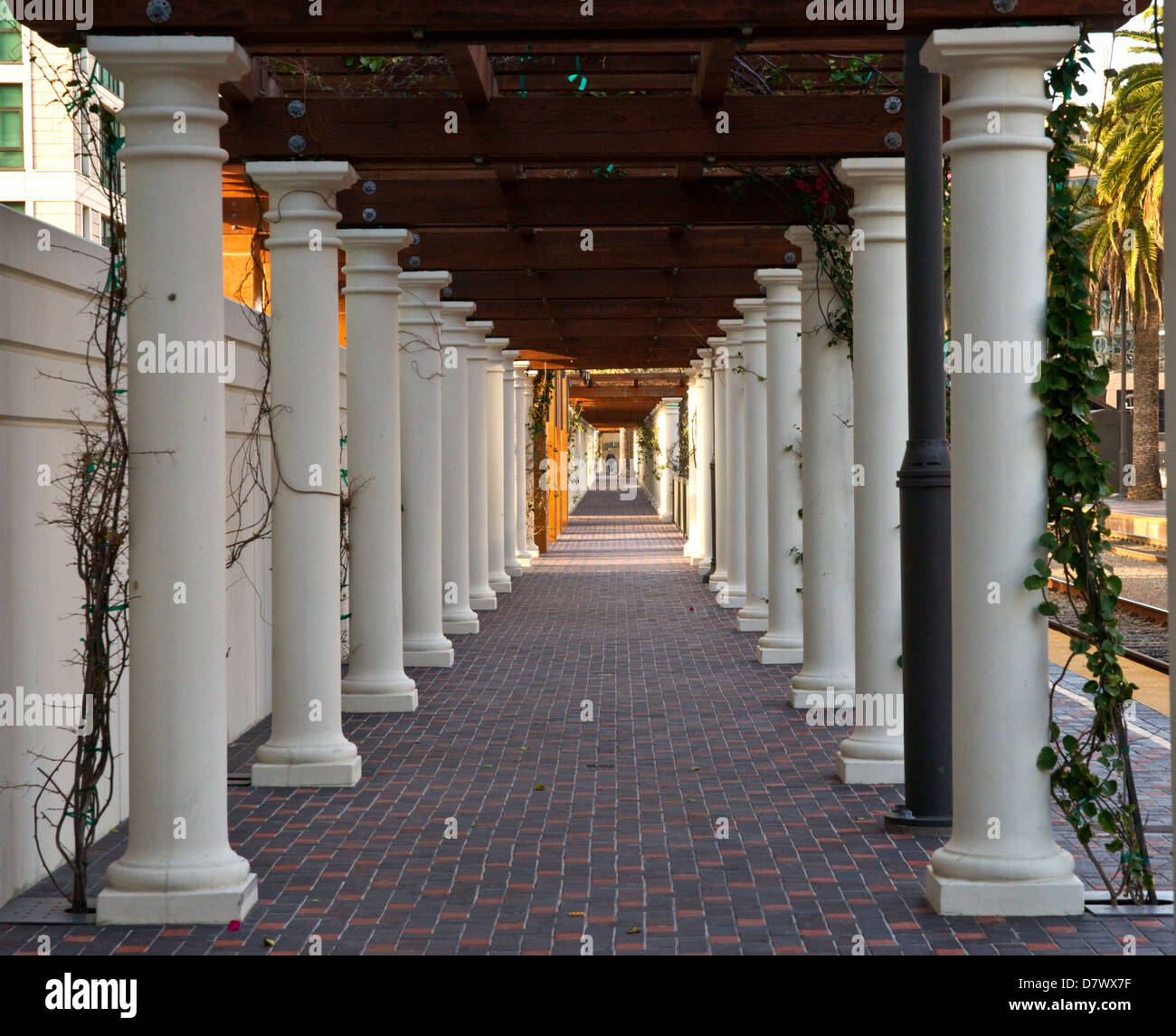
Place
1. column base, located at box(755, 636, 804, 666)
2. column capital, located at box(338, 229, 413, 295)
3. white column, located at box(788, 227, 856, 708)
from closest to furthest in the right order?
white column, located at box(788, 227, 856, 708) → column capital, located at box(338, 229, 413, 295) → column base, located at box(755, 636, 804, 666)

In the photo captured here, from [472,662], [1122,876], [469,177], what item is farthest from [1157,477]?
[1122,876]

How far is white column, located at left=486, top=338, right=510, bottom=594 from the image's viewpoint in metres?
20.0

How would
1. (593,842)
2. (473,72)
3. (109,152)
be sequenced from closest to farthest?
Result: (109,152)
(593,842)
(473,72)

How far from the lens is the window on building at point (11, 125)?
122 feet

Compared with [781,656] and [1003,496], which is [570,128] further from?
[781,656]

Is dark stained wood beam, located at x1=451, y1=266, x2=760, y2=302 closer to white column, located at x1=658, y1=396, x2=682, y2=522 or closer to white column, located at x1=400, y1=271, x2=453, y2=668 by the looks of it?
white column, located at x1=400, y1=271, x2=453, y2=668

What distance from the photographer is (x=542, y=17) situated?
17.7ft

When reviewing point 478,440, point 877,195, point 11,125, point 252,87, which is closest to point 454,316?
point 478,440

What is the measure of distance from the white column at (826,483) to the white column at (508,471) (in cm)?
1053

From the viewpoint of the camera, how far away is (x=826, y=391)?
1019 cm

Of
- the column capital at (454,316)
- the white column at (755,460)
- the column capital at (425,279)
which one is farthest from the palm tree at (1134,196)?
the column capital at (425,279)

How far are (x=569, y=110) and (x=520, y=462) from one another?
1567 cm

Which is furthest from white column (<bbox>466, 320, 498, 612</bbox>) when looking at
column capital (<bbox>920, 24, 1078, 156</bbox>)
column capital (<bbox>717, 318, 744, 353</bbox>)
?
column capital (<bbox>920, 24, 1078, 156</bbox>)

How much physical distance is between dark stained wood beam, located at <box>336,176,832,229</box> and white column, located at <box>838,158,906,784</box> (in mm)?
1370
